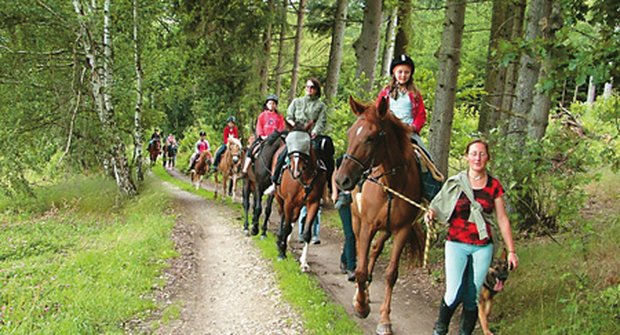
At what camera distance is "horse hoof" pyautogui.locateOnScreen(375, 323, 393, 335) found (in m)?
5.42

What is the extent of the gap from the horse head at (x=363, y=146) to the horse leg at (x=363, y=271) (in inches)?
37.1

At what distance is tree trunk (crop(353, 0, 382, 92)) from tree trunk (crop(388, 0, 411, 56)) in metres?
0.68

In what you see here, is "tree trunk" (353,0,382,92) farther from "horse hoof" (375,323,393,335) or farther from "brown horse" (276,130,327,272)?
"horse hoof" (375,323,393,335)

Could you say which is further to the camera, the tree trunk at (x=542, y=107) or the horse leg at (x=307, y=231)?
the horse leg at (x=307, y=231)

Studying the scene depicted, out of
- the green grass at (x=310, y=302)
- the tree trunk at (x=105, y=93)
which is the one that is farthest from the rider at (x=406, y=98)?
the tree trunk at (x=105, y=93)

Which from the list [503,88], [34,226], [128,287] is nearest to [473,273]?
[128,287]

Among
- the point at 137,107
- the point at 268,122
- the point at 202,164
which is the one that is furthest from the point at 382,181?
the point at 202,164

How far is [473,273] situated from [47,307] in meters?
5.23

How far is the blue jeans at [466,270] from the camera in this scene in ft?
14.6

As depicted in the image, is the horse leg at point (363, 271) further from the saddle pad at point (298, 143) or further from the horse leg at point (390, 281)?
the saddle pad at point (298, 143)

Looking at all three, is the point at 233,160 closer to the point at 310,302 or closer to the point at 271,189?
the point at 271,189

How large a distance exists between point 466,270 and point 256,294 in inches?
136

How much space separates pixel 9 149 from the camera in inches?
491

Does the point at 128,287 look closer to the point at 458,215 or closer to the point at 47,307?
the point at 47,307
